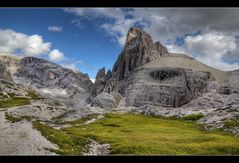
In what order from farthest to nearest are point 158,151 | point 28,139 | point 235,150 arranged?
point 235,150, point 158,151, point 28,139

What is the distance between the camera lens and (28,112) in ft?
640
